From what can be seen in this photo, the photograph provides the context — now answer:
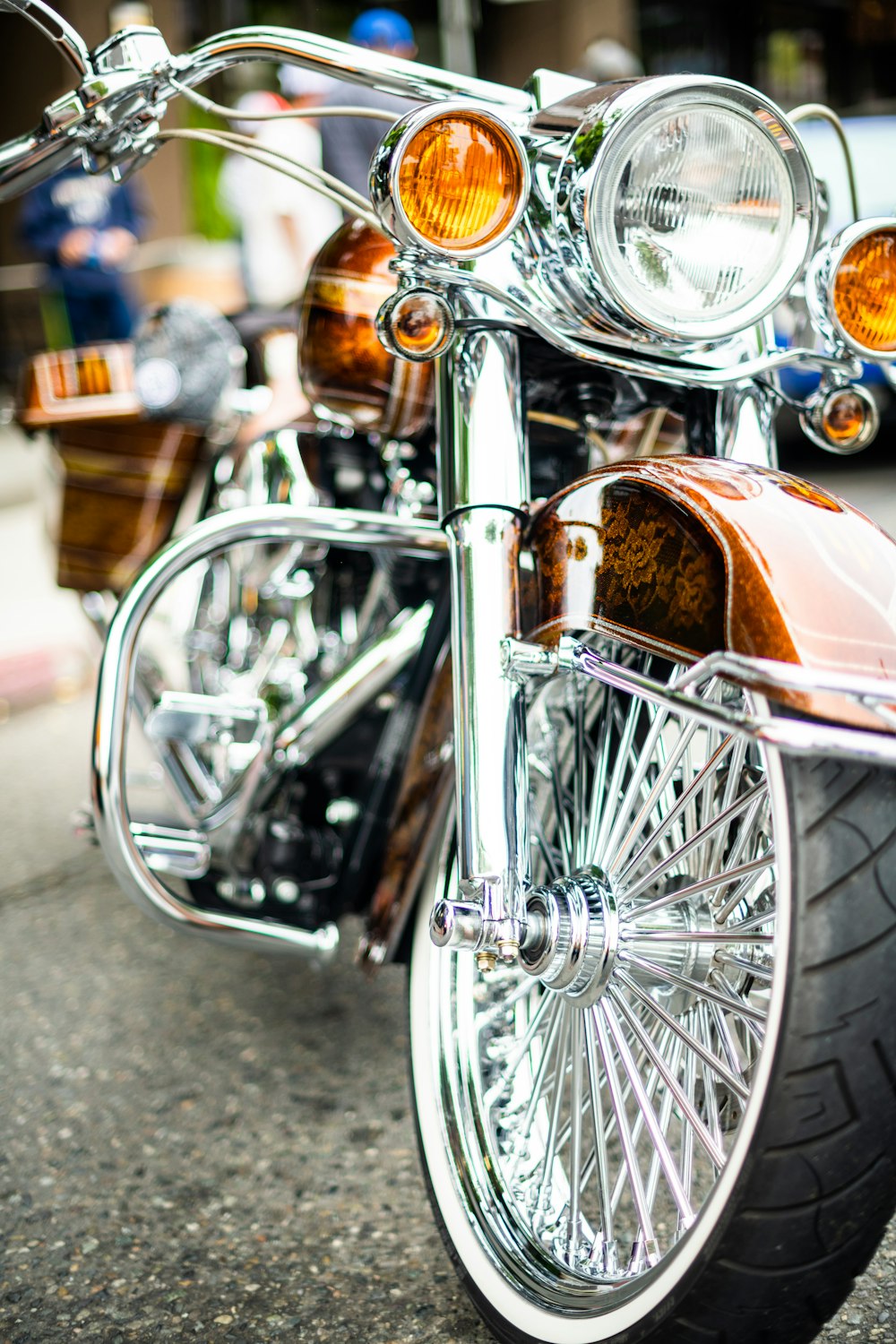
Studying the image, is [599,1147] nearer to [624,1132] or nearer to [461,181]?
[624,1132]

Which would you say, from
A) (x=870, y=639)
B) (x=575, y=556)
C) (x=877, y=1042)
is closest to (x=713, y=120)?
(x=575, y=556)

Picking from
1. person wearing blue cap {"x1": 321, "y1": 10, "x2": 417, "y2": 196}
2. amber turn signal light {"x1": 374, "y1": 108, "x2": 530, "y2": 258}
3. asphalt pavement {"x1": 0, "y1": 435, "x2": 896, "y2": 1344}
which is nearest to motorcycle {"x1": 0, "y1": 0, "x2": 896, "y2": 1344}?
amber turn signal light {"x1": 374, "y1": 108, "x2": 530, "y2": 258}

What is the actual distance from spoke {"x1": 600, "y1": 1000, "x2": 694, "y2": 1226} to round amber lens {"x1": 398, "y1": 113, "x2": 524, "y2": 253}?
33.1 inches

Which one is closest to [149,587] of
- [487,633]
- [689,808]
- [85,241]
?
[487,633]

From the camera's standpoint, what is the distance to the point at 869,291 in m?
1.52

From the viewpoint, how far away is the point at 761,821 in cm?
140

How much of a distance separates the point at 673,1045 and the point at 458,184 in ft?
3.25

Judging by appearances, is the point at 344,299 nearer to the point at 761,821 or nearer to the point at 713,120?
the point at 713,120

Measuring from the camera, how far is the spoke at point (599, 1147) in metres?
1.49

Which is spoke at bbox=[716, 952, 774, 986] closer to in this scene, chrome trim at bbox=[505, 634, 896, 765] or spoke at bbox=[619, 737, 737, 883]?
spoke at bbox=[619, 737, 737, 883]

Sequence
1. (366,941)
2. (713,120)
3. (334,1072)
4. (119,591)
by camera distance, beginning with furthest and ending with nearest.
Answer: (119,591), (334,1072), (366,941), (713,120)

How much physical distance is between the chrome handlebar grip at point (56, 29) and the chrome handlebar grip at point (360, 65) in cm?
13

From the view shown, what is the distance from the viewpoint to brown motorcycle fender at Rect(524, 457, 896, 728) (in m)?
1.14

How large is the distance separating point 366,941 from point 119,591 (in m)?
1.33
